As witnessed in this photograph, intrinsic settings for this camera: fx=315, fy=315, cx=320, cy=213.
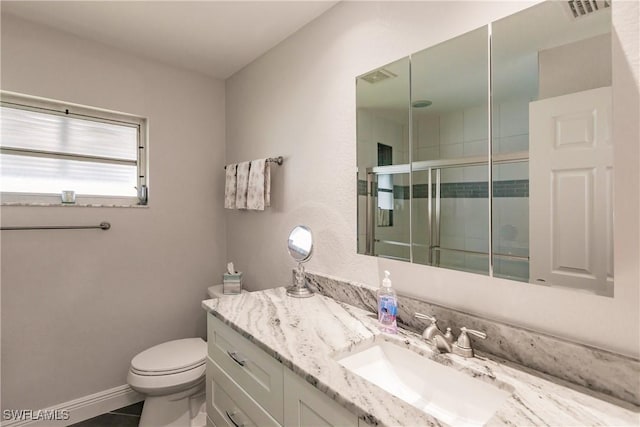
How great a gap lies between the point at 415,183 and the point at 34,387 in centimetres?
226

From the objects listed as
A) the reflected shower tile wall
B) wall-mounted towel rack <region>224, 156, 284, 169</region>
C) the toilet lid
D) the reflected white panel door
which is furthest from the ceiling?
the toilet lid

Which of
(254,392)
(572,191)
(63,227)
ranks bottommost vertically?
(254,392)

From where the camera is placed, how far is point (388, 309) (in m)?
1.13

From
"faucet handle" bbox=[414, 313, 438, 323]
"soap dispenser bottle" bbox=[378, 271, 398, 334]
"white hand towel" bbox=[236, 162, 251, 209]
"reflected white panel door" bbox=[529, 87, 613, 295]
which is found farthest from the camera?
"white hand towel" bbox=[236, 162, 251, 209]

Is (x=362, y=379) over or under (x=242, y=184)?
under

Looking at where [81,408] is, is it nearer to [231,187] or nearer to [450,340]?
[231,187]

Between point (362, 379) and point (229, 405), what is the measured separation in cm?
72

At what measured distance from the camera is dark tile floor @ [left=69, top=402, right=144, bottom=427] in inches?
71.6

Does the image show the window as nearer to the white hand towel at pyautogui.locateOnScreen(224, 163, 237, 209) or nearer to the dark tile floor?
the white hand towel at pyautogui.locateOnScreen(224, 163, 237, 209)

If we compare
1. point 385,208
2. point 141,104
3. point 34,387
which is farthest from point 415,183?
point 34,387

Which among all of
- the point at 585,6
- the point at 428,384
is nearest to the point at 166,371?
the point at 428,384

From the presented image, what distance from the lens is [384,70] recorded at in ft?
4.26

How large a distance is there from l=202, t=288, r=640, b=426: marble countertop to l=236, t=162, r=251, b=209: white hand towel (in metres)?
0.81

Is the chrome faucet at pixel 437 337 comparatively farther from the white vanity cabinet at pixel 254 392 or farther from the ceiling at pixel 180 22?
the ceiling at pixel 180 22
